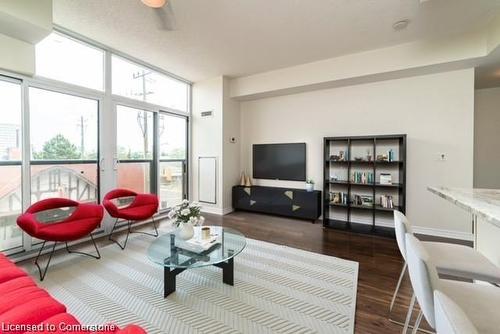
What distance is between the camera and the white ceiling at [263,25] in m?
2.50

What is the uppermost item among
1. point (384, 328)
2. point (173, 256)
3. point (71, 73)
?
point (71, 73)

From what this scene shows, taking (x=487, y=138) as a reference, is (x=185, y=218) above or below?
below

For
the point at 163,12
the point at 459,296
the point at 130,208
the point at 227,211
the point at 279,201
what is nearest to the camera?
A: the point at 459,296

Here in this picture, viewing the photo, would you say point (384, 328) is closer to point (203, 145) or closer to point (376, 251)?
point (376, 251)

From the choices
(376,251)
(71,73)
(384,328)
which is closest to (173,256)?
(384,328)

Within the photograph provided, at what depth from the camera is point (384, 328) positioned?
5.35ft

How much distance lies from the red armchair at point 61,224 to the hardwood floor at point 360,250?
1.62ft

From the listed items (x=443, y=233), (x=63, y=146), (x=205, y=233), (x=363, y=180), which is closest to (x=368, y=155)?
(x=363, y=180)

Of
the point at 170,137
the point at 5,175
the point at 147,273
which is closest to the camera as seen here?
the point at 147,273

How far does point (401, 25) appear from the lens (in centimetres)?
283

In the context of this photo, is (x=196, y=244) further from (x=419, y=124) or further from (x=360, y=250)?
(x=419, y=124)

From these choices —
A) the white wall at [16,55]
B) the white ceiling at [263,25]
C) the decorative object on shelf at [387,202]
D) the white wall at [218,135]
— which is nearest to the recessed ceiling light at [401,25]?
the white ceiling at [263,25]

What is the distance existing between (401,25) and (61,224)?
4.80m

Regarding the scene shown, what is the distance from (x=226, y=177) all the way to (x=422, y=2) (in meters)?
3.99
